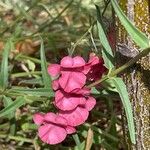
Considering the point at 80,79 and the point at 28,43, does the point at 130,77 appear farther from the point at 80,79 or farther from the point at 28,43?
the point at 28,43

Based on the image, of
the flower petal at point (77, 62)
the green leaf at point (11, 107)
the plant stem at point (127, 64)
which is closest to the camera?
the plant stem at point (127, 64)

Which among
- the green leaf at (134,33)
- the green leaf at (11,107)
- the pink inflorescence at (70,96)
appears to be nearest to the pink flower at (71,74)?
the pink inflorescence at (70,96)

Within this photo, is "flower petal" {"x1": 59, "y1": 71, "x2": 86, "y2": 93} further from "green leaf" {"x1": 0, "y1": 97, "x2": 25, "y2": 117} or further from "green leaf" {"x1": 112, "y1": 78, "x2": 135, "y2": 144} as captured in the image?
"green leaf" {"x1": 0, "y1": 97, "x2": 25, "y2": 117}

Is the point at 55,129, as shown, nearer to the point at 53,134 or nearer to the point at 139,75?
the point at 53,134

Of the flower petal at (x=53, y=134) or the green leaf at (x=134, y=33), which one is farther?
the flower petal at (x=53, y=134)

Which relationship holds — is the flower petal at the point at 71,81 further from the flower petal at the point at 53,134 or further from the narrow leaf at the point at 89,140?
the narrow leaf at the point at 89,140

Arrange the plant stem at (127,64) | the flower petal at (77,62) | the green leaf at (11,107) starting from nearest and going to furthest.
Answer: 1. the plant stem at (127,64)
2. the flower petal at (77,62)
3. the green leaf at (11,107)

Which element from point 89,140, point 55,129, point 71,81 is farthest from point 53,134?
point 89,140
